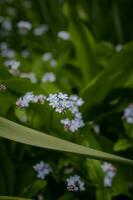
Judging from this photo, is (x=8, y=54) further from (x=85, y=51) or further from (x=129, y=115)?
(x=129, y=115)

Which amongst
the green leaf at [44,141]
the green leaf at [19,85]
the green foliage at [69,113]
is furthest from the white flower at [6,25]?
the green leaf at [44,141]

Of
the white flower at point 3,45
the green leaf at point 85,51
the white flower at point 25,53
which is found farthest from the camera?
the white flower at point 25,53

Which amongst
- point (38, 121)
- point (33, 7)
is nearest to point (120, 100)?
point (38, 121)

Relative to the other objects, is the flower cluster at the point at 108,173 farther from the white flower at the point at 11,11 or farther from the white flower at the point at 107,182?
the white flower at the point at 11,11

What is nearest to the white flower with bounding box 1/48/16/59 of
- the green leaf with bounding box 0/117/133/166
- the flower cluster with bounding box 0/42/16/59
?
the flower cluster with bounding box 0/42/16/59

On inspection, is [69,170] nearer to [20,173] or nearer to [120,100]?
[20,173]

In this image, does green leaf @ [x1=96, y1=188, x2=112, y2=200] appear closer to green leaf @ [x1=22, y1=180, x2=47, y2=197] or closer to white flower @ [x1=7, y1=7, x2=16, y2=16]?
green leaf @ [x1=22, y1=180, x2=47, y2=197]

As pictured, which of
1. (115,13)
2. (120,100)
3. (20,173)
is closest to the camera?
(20,173)

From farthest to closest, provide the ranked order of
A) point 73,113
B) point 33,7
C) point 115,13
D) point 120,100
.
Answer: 1. point 33,7
2. point 115,13
3. point 120,100
4. point 73,113
